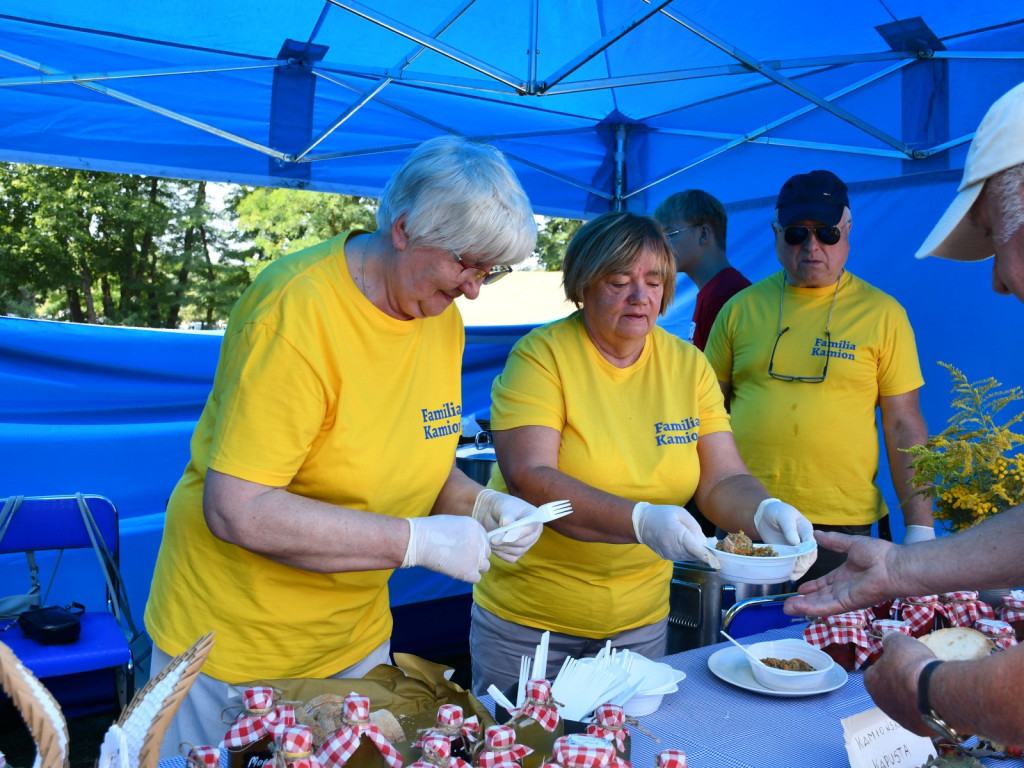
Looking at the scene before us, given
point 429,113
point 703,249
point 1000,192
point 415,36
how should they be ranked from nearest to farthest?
point 1000,192 < point 415,36 < point 703,249 < point 429,113

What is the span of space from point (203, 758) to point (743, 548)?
129 cm

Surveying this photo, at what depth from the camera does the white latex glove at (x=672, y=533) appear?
196cm

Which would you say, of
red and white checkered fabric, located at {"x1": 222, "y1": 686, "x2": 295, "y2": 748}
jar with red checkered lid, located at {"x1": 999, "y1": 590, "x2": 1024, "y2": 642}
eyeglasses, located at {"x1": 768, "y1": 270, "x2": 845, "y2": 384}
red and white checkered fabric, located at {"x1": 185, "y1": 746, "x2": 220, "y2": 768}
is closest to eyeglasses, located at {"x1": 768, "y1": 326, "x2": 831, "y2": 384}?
eyeglasses, located at {"x1": 768, "y1": 270, "x2": 845, "y2": 384}

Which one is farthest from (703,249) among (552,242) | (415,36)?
(552,242)

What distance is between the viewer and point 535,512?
1.93 metres

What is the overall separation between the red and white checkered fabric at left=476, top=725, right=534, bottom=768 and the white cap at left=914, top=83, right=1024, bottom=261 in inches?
40.0

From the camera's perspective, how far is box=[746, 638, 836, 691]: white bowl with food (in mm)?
1771

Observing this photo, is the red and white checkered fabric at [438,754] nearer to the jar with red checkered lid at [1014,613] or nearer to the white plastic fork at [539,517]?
the white plastic fork at [539,517]

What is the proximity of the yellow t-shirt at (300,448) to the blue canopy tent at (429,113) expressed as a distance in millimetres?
2330

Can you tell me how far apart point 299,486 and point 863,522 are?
2.34m

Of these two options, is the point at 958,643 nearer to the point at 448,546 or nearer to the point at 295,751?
the point at 448,546

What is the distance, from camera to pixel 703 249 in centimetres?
401

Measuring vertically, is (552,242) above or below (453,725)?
above

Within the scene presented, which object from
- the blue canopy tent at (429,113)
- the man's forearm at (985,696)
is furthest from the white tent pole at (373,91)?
the man's forearm at (985,696)
